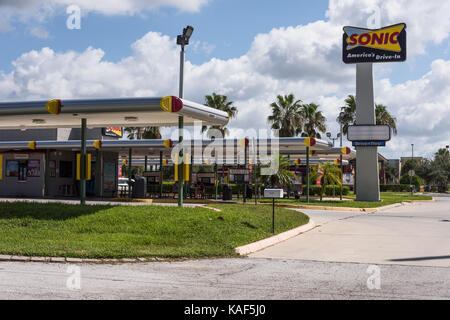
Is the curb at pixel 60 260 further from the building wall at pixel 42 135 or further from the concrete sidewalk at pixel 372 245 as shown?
the building wall at pixel 42 135

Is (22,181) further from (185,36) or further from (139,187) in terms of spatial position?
(185,36)

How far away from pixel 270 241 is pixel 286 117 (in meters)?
40.7

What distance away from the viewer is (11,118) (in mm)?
17328

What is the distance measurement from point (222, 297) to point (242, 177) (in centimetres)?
1689

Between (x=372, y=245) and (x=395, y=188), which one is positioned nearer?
(x=372, y=245)

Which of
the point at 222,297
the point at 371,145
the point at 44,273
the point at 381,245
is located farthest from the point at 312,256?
the point at 371,145

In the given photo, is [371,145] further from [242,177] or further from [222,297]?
[222,297]

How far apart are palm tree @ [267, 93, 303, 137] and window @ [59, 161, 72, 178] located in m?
24.7

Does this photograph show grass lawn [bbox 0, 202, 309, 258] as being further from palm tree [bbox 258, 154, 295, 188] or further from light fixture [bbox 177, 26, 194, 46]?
palm tree [bbox 258, 154, 295, 188]

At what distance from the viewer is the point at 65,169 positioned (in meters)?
32.0

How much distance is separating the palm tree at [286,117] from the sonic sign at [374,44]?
19.7 m

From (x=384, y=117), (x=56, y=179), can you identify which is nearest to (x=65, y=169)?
(x=56, y=179)

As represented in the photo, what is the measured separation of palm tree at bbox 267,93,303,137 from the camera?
52.0m

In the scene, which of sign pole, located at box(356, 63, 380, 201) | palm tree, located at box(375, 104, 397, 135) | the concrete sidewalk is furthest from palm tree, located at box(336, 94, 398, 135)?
the concrete sidewalk
